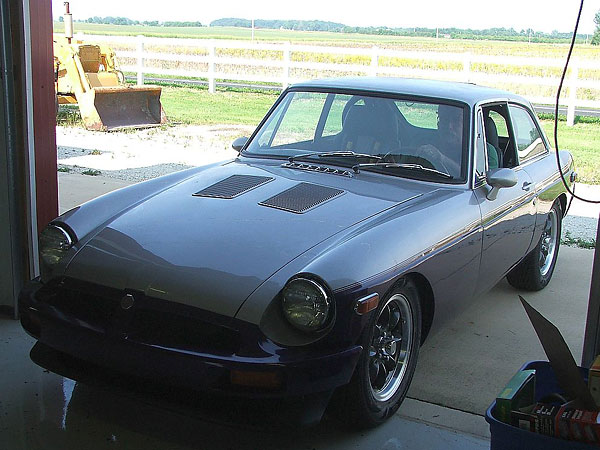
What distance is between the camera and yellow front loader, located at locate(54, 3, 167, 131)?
45.2 feet

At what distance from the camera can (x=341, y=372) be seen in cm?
309

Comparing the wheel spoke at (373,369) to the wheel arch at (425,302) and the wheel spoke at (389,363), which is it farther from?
the wheel arch at (425,302)

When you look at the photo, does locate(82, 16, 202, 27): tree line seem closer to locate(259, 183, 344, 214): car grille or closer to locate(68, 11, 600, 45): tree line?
locate(68, 11, 600, 45): tree line

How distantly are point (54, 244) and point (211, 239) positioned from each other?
85 centimetres

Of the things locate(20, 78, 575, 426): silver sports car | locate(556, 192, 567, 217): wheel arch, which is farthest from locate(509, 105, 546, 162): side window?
locate(556, 192, 567, 217): wheel arch

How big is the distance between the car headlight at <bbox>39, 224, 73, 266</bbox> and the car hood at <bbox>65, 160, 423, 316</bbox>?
15 cm

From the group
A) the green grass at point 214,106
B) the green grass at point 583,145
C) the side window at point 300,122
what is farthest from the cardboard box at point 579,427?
the green grass at point 214,106

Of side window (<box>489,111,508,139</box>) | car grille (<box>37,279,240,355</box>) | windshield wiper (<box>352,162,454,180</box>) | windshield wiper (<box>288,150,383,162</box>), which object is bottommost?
car grille (<box>37,279,240,355</box>)

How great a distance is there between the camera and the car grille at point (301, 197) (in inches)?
155

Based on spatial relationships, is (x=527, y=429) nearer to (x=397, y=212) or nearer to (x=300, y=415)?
(x=300, y=415)

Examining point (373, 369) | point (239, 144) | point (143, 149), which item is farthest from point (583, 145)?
point (373, 369)

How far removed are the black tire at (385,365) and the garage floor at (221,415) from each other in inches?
4.6

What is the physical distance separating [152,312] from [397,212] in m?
1.39

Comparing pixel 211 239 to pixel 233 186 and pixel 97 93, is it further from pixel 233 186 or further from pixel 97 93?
pixel 97 93
